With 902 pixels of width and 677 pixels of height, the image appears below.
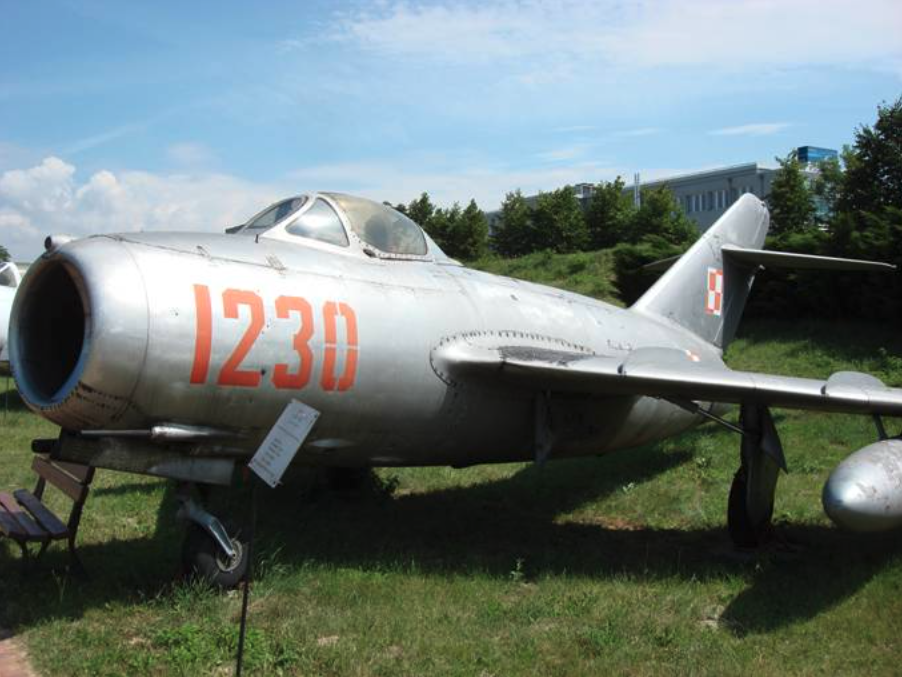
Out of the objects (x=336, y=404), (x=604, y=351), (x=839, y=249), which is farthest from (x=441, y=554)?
(x=839, y=249)

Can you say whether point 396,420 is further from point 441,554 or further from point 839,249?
point 839,249

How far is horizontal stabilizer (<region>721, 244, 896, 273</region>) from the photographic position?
884cm

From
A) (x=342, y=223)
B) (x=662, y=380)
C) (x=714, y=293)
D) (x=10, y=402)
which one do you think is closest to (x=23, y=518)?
(x=342, y=223)

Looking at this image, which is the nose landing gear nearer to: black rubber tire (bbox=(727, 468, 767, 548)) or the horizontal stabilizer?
black rubber tire (bbox=(727, 468, 767, 548))

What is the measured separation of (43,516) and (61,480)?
29 centimetres

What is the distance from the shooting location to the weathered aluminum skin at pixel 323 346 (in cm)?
498

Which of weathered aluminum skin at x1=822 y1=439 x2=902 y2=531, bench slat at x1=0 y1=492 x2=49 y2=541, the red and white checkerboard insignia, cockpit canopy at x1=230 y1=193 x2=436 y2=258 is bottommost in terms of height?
bench slat at x1=0 y1=492 x2=49 y2=541

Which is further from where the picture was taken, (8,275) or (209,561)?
(8,275)

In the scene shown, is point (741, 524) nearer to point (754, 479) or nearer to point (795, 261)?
point (754, 479)

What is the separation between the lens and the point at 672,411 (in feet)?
28.3

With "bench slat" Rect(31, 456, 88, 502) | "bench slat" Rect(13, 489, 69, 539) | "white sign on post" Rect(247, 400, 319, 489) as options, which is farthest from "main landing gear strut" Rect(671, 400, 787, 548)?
"bench slat" Rect(13, 489, 69, 539)

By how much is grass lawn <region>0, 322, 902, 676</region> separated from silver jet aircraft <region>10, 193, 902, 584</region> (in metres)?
0.63

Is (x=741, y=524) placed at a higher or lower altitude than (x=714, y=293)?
lower

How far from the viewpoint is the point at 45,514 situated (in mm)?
6266
